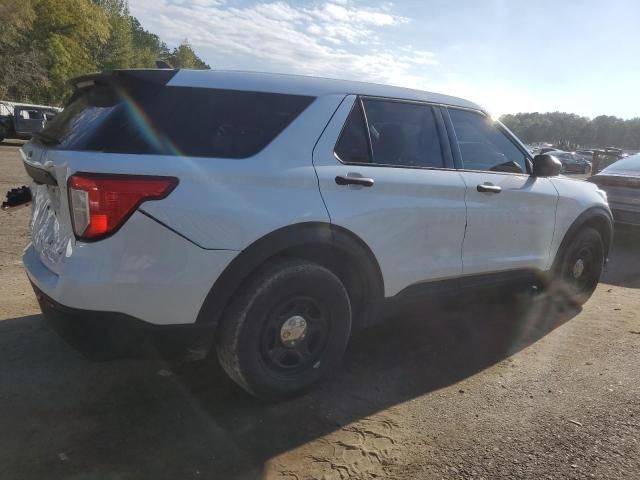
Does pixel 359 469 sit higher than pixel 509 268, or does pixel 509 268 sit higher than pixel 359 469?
pixel 509 268

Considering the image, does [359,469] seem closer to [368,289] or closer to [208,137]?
[368,289]

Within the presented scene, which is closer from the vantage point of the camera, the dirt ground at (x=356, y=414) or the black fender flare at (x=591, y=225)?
the dirt ground at (x=356, y=414)

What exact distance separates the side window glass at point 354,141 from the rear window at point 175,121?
11.9 inches

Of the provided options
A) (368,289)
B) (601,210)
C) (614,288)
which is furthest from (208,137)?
(614,288)

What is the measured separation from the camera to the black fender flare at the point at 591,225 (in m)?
4.50

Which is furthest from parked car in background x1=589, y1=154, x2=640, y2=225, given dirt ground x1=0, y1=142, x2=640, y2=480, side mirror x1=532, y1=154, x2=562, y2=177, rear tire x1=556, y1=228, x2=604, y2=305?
side mirror x1=532, y1=154, x2=562, y2=177

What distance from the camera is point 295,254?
290 centimetres

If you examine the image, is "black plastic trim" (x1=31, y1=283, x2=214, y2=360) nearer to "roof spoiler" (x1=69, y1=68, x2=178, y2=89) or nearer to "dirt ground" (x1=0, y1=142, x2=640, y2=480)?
"dirt ground" (x1=0, y1=142, x2=640, y2=480)

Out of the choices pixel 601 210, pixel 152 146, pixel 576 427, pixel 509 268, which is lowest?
pixel 576 427


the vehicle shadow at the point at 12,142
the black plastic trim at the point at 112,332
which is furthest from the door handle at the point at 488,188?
the vehicle shadow at the point at 12,142

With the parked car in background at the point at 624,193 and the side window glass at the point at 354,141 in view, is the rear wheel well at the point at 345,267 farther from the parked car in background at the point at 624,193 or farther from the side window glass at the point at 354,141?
the parked car in background at the point at 624,193

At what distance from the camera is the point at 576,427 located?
2.93 m

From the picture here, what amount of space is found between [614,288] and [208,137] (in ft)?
16.5

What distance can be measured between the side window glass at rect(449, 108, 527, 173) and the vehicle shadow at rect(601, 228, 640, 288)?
2.84 metres
